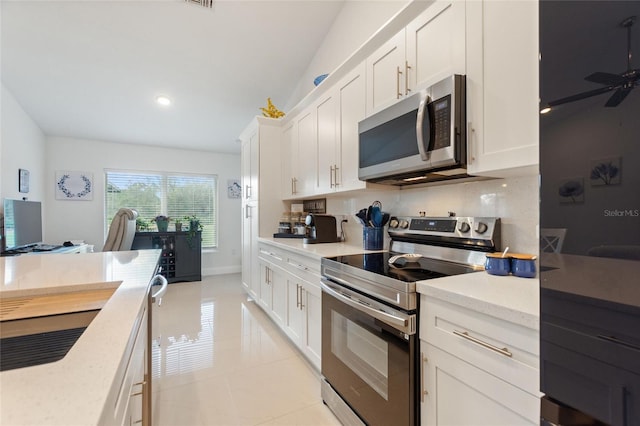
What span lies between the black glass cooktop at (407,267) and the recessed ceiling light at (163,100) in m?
3.39

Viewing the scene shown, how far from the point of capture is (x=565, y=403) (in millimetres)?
628

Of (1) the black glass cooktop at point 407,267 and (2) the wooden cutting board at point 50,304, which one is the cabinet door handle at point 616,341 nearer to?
(1) the black glass cooktop at point 407,267

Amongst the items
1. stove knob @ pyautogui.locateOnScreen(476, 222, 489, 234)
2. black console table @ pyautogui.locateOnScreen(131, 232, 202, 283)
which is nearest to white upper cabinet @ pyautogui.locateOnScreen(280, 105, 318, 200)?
stove knob @ pyautogui.locateOnScreen(476, 222, 489, 234)

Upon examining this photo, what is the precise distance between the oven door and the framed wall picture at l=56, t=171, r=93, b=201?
16.0ft

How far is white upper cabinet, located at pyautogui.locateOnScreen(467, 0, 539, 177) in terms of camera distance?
3.40 feet

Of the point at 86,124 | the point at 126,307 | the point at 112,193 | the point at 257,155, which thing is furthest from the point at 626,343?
the point at 112,193

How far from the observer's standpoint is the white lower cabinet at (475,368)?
78 centimetres

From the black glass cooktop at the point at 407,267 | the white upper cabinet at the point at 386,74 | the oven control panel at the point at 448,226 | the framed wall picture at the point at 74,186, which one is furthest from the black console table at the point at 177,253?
the white upper cabinet at the point at 386,74

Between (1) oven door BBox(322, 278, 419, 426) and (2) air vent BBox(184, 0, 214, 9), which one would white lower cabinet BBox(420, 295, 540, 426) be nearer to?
(1) oven door BBox(322, 278, 419, 426)

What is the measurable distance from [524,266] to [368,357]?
2.69ft

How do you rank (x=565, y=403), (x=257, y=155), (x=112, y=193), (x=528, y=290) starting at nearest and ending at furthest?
1. (x=565, y=403)
2. (x=528, y=290)
3. (x=257, y=155)
4. (x=112, y=193)

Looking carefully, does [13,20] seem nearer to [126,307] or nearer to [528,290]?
[126,307]

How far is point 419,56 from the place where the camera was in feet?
4.90

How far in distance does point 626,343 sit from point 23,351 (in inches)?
52.8
